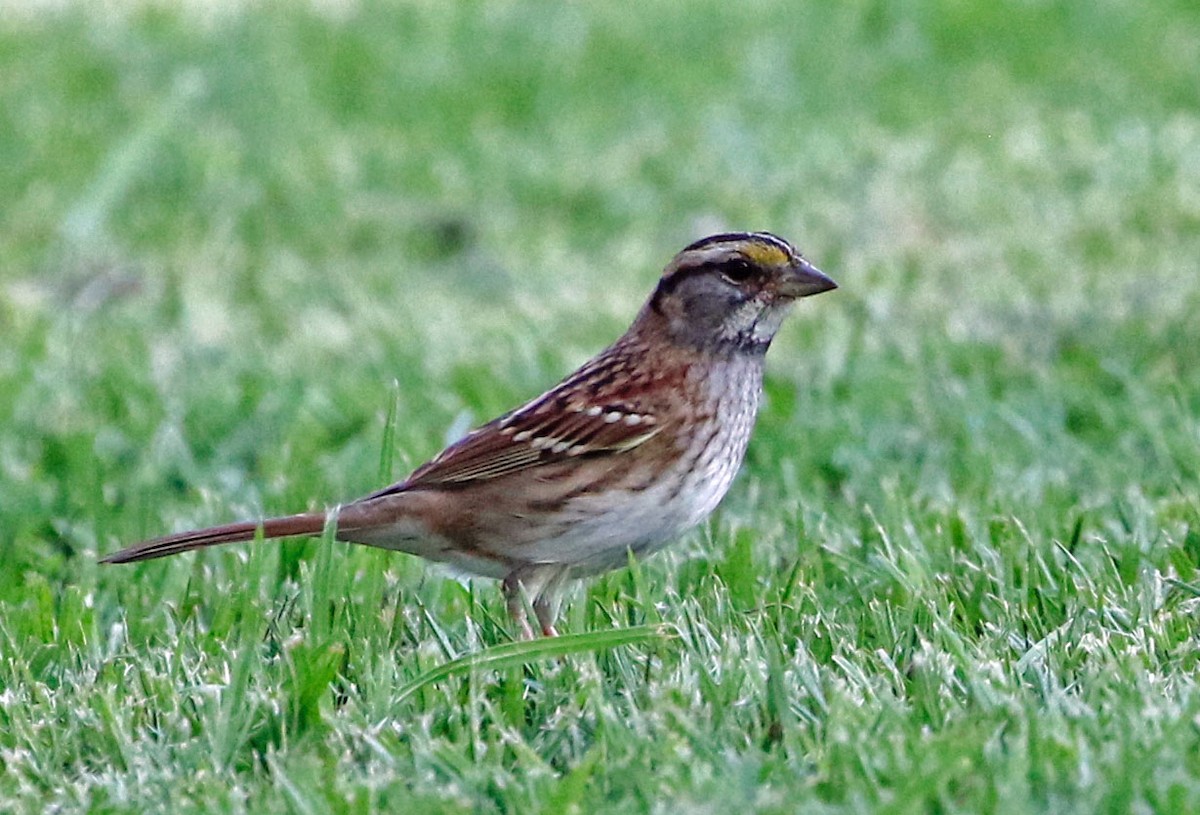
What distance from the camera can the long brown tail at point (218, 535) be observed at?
4.71 metres

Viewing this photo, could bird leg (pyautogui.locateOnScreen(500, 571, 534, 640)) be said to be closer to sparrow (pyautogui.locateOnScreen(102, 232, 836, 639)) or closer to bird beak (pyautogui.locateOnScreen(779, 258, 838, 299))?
sparrow (pyautogui.locateOnScreen(102, 232, 836, 639))

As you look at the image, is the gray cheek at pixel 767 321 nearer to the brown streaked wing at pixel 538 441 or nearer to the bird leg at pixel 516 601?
the brown streaked wing at pixel 538 441

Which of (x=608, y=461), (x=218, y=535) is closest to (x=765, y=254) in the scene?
(x=608, y=461)

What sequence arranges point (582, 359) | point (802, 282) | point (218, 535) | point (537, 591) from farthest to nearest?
point (582, 359) → point (802, 282) → point (537, 591) → point (218, 535)

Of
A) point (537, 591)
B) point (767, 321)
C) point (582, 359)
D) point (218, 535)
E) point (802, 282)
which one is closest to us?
point (218, 535)

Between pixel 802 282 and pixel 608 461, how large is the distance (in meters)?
0.65

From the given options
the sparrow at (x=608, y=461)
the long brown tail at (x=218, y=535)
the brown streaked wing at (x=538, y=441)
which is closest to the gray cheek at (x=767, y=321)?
the sparrow at (x=608, y=461)

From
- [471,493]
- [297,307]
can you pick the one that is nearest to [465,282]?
[297,307]

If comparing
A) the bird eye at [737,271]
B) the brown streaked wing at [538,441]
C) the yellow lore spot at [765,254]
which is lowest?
the brown streaked wing at [538,441]

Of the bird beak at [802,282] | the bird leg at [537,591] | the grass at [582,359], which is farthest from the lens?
the bird beak at [802,282]

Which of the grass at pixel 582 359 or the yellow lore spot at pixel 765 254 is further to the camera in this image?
the yellow lore spot at pixel 765 254

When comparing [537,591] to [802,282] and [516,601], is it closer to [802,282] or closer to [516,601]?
[516,601]

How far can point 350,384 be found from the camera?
7559mm

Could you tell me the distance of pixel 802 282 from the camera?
4.95m
